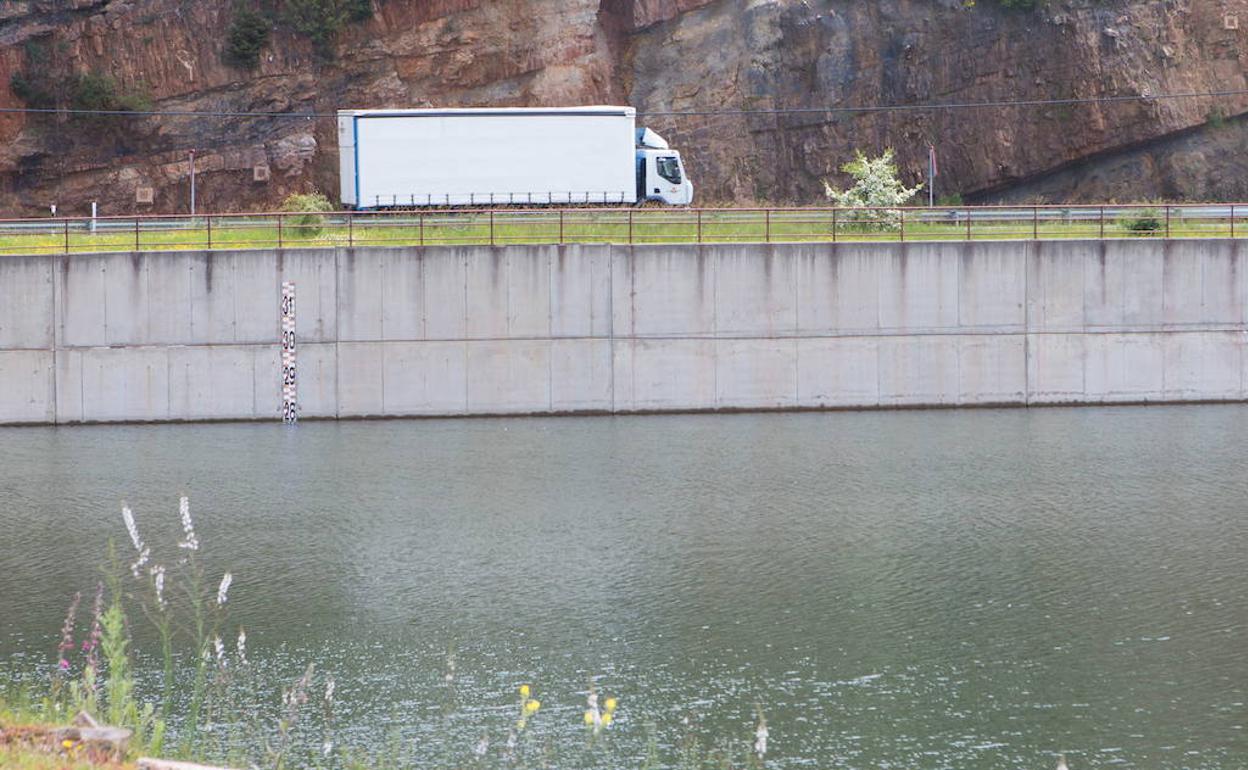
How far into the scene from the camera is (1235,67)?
57.4m

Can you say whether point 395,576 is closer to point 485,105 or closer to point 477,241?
point 477,241

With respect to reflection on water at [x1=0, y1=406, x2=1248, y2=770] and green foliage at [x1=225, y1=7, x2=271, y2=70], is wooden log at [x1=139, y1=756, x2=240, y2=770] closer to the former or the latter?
reflection on water at [x1=0, y1=406, x2=1248, y2=770]

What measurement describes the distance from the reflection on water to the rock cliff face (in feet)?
70.6

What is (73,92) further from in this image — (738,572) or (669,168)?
(738,572)

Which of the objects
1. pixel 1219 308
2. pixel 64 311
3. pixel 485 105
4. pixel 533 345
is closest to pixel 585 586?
pixel 533 345

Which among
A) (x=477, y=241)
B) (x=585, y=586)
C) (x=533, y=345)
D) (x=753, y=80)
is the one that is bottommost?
(x=585, y=586)

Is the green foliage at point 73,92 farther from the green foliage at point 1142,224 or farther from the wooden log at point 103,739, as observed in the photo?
the wooden log at point 103,739

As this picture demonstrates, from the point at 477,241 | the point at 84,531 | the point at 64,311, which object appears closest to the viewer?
the point at 84,531

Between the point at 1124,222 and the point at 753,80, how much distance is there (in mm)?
18997

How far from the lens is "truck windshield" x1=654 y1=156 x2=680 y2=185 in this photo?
46.8m

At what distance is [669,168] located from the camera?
4697 cm

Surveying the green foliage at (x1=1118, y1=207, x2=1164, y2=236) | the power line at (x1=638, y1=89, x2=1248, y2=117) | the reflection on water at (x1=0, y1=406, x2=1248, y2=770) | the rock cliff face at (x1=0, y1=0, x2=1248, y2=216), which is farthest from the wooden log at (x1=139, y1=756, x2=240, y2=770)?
the power line at (x1=638, y1=89, x2=1248, y2=117)

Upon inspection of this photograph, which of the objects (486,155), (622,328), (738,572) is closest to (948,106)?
(486,155)

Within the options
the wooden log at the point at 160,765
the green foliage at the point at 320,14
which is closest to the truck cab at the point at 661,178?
the green foliage at the point at 320,14
